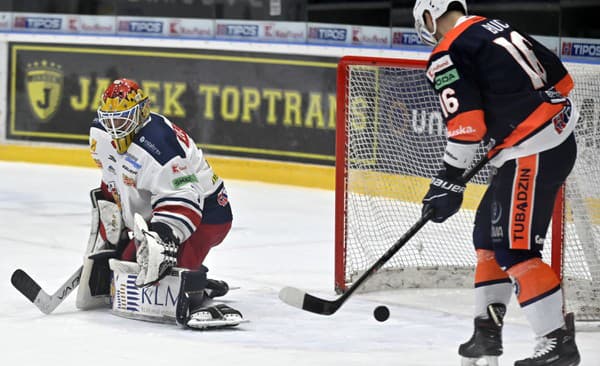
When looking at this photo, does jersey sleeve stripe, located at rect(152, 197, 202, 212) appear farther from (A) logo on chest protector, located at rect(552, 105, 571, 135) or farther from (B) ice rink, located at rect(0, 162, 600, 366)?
(A) logo on chest protector, located at rect(552, 105, 571, 135)

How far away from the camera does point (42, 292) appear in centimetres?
471

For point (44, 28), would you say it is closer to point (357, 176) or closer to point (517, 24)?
point (517, 24)

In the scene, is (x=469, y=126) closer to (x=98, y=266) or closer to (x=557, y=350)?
(x=557, y=350)

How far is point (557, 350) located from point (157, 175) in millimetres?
1590

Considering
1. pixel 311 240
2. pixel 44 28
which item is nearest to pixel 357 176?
pixel 311 240

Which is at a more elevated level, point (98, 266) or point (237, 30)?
point (237, 30)

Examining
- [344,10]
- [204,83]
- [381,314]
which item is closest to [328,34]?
[344,10]

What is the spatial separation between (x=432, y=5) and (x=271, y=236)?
3.05m

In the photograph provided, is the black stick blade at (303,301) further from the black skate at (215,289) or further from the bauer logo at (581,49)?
the bauer logo at (581,49)

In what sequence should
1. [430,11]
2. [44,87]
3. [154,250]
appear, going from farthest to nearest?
[44,87] < [154,250] < [430,11]

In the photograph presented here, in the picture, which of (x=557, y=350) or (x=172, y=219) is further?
(x=172, y=219)

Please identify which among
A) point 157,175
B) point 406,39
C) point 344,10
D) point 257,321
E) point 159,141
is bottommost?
point 257,321

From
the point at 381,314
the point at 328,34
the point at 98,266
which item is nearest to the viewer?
the point at 381,314

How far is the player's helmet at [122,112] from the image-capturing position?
4.59 metres
